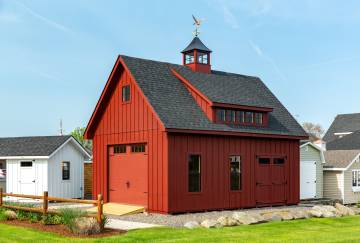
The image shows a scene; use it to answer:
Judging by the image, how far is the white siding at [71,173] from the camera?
1176 inches

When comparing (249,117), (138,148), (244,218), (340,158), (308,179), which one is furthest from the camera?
(340,158)

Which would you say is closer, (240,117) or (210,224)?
(210,224)

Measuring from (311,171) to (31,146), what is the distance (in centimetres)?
1664

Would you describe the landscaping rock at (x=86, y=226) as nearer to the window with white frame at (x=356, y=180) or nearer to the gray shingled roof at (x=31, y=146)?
the gray shingled roof at (x=31, y=146)

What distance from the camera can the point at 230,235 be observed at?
53.4ft

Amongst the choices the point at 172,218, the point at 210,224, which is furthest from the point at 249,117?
the point at 210,224

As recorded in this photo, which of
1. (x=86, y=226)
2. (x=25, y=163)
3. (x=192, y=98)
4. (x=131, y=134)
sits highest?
(x=192, y=98)

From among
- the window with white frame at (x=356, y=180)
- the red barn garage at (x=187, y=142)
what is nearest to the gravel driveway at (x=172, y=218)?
the red barn garage at (x=187, y=142)

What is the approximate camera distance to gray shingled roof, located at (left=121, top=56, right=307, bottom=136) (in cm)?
2230

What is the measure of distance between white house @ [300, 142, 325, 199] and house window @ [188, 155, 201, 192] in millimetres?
10923

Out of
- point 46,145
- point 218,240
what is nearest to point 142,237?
point 218,240

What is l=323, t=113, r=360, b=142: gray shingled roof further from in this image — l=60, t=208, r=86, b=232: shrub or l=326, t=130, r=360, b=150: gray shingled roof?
l=60, t=208, r=86, b=232: shrub

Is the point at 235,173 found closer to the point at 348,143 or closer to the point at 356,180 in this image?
the point at 356,180

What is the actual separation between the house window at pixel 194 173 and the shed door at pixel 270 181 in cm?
373
